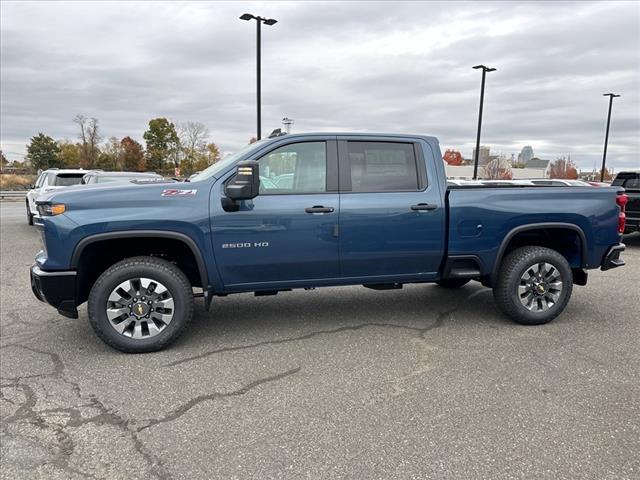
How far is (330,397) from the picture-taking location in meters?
3.38

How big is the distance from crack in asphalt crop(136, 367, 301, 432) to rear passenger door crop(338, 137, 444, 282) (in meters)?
1.24

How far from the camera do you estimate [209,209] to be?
4160mm

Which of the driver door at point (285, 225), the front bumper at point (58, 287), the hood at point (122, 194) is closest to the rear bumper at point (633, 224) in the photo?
the driver door at point (285, 225)

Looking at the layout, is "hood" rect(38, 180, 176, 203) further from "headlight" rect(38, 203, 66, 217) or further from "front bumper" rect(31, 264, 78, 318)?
"front bumper" rect(31, 264, 78, 318)

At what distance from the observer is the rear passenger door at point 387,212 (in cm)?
446

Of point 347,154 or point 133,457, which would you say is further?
point 347,154

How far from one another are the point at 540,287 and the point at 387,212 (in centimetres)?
181

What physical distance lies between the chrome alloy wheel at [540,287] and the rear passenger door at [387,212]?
37.3 inches

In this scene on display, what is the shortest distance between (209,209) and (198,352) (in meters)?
1.26

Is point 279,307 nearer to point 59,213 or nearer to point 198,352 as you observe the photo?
point 198,352

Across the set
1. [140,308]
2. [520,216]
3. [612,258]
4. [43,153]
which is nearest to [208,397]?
[140,308]

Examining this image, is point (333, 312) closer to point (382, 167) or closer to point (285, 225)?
point (285, 225)

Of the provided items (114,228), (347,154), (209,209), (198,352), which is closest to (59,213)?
(114,228)

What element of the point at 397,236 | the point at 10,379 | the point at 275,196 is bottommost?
the point at 10,379
